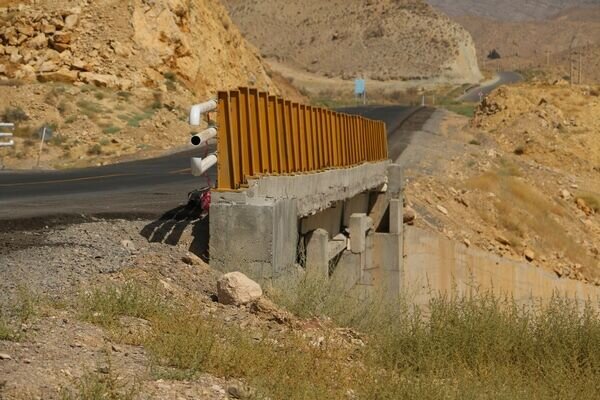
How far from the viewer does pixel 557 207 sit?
115 ft

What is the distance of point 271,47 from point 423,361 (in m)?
142

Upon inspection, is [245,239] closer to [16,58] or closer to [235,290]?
[235,290]

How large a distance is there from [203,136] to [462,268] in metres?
15.0

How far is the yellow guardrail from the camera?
1101 cm

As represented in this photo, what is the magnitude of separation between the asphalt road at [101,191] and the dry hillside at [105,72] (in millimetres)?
10088

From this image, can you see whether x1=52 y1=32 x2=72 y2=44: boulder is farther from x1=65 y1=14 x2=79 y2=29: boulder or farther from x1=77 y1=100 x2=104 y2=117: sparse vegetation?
x1=77 y1=100 x2=104 y2=117: sparse vegetation

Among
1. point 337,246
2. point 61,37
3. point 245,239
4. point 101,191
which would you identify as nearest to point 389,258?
point 337,246

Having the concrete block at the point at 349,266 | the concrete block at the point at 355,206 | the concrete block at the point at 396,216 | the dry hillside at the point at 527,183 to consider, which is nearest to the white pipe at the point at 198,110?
the concrete block at the point at 349,266

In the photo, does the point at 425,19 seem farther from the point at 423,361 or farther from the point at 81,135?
the point at 423,361

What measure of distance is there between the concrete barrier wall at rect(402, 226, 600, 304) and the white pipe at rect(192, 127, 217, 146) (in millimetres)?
13616

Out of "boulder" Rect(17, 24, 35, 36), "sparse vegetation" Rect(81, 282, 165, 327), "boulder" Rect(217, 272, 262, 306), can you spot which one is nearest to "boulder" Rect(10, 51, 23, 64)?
"boulder" Rect(17, 24, 35, 36)

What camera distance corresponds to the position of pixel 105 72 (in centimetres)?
4353

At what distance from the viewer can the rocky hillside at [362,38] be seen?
136625 mm

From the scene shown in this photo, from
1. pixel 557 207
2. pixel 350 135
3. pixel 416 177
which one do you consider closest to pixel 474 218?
pixel 416 177
